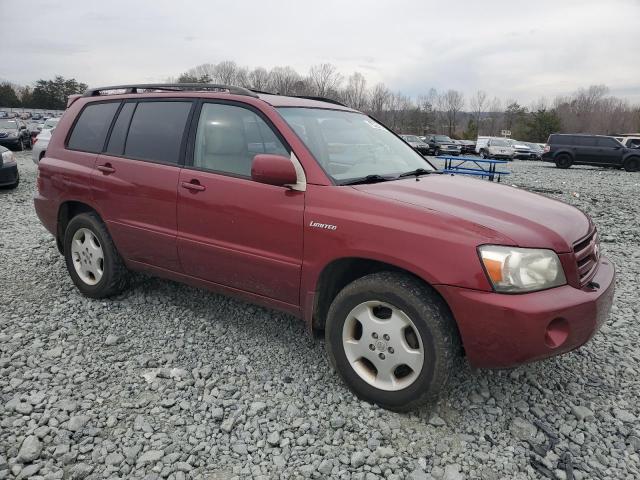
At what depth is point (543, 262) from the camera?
2.41m

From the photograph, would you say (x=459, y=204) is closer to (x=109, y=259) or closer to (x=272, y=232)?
(x=272, y=232)

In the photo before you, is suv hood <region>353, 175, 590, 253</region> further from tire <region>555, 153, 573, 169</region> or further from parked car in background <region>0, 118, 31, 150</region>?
tire <region>555, 153, 573, 169</region>

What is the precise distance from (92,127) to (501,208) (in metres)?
3.49

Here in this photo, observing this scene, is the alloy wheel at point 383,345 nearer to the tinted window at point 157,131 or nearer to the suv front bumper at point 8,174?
the tinted window at point 157,131

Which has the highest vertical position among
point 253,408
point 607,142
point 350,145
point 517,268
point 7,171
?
point 607,142

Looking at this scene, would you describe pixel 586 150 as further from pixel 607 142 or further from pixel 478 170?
pixel 478 170

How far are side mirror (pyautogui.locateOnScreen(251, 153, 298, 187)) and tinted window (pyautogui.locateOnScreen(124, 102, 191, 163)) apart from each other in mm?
985

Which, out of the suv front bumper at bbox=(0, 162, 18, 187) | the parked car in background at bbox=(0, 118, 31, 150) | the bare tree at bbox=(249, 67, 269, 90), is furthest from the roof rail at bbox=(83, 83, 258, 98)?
the bare tree at bbox=(249, 67, 269, 90)

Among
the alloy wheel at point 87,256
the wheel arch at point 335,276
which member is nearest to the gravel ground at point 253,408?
the alloy wheel at point 87,256

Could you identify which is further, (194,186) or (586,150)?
(586,150)

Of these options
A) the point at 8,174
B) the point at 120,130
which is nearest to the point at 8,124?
the point at 8,174

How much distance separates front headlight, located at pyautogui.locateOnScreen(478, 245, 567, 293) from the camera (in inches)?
92.4

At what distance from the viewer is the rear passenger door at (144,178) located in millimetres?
3539

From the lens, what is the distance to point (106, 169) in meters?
3.90
